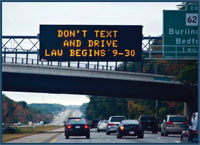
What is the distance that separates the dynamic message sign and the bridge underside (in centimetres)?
2421

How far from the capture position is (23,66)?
62656mm

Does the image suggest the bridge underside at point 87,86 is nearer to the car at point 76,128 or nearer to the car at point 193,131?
the car at point 76,128

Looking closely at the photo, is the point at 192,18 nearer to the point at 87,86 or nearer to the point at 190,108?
the point at 87,86

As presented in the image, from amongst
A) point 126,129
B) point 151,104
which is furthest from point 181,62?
point 151,104

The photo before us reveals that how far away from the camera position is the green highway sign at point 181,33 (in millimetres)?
38688

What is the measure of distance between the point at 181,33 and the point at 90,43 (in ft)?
20.8

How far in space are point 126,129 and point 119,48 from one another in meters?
7.07

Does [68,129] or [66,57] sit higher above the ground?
[66,57]

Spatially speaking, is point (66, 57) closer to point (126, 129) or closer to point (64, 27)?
point (64, 27)

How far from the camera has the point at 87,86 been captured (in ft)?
228

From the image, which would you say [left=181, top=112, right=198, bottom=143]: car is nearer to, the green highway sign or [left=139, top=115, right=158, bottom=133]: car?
the green highway sign

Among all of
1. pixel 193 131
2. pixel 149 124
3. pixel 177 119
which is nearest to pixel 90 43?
pixel 177 119

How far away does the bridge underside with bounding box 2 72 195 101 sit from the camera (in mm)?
65062

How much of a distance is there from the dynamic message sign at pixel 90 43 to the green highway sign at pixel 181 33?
235cm
